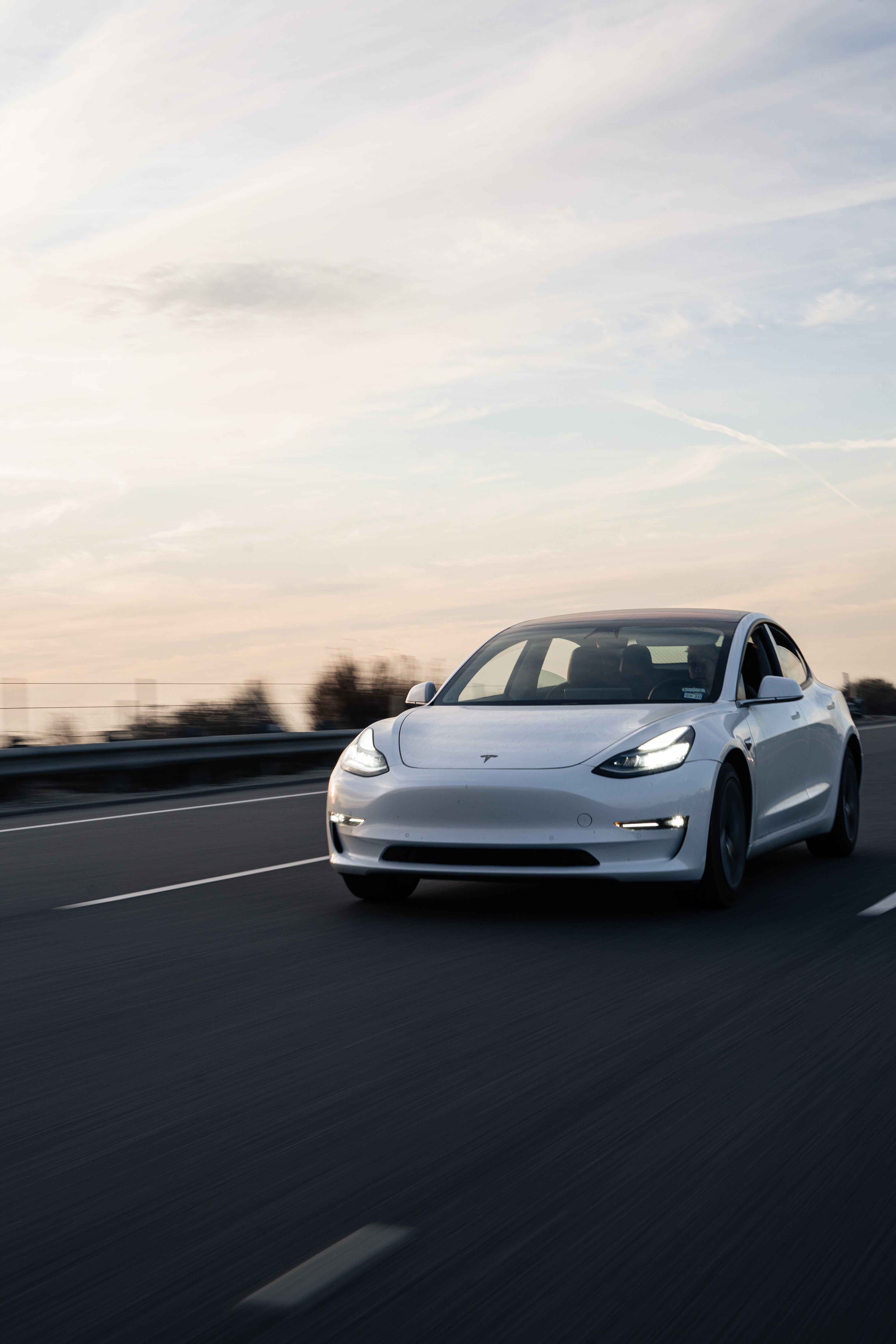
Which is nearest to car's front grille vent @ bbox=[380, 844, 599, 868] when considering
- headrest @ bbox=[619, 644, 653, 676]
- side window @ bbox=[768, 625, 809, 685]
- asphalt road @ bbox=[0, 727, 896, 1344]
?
asphalt road @ bbox=[0, 727, 896, 1344]

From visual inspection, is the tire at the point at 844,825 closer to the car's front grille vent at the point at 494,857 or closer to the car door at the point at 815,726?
the car door at the point at 815,726

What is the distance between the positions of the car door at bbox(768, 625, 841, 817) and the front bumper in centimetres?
205

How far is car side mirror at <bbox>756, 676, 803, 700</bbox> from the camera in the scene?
8422 mm

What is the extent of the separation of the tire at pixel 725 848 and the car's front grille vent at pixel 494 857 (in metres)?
0.67

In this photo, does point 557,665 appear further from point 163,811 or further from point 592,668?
point 163,811

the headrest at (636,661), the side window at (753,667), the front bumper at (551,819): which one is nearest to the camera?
the front bumper at (551,819)

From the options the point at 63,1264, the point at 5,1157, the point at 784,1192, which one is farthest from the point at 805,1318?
the point at 5,1157

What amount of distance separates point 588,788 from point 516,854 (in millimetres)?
477

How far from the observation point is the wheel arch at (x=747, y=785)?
8133mm

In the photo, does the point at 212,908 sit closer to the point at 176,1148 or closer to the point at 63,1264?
the point at 176,1148

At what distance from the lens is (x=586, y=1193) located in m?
3.63

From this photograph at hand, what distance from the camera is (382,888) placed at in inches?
322

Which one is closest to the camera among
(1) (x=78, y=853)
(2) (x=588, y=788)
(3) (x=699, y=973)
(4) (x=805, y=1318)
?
(4) (x=805, y=1318)

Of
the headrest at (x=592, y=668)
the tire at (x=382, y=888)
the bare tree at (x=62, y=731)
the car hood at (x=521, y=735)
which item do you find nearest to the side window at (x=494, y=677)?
the headrest at (x=592, y=668)
